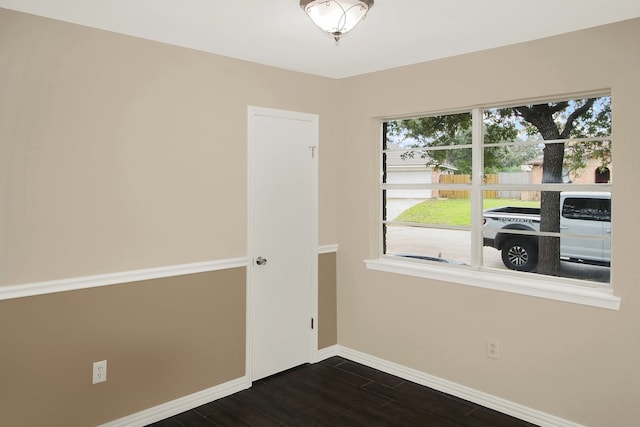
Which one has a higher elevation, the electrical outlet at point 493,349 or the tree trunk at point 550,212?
the tree trunk at point 550,212

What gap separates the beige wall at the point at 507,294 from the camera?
9.04ft

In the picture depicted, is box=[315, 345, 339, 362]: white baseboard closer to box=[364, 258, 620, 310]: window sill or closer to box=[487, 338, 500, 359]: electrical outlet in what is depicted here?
box=[364, 258, 620, 310]: window sill

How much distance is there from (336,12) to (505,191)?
177 centimetres

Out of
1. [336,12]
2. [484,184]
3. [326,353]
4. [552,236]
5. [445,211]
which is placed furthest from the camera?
[326,353]

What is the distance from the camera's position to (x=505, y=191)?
3361 millimetres

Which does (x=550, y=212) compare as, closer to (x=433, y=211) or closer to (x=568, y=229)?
(x=568, y=229)

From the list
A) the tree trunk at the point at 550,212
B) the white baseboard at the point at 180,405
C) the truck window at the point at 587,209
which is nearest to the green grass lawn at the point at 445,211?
the tree trunk at the point at 550,212

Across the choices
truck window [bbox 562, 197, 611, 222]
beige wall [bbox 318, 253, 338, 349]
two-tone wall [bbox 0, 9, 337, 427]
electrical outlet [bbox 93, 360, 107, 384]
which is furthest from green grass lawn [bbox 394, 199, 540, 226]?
electrical outlet [bbox 93, 360, 107, 384]

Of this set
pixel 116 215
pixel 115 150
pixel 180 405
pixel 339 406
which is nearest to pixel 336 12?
pixel 115 150

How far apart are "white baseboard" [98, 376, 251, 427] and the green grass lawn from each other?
1.81 m

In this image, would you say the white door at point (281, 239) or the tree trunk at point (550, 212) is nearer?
the tree trunk at point (550, 212)

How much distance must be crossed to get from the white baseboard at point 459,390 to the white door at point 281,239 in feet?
1.45

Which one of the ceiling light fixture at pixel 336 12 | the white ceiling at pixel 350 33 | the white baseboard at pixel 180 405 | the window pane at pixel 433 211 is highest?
the white ceiling at pixel 350 33

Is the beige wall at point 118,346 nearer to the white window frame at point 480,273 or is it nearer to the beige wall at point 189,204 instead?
the beige wall at point 189,204
